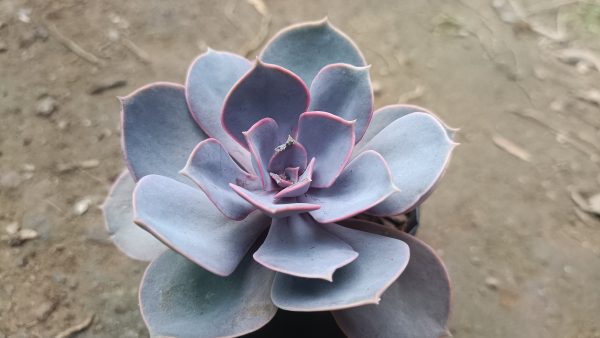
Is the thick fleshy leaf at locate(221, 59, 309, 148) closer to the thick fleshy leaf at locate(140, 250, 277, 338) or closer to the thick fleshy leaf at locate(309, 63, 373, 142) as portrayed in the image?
the thick fleshy leaf at locate(309, 63, 373, 142)

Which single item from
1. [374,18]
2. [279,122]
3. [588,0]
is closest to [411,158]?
[279,122]

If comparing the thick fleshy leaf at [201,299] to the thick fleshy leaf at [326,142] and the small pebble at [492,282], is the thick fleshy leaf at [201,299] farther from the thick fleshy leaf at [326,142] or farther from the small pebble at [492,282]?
the small pebble at [492,282]

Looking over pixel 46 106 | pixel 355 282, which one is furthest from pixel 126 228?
pixel 46 106

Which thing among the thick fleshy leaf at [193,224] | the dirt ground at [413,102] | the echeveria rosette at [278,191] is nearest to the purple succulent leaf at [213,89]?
the echeveria rosette at [278,191]

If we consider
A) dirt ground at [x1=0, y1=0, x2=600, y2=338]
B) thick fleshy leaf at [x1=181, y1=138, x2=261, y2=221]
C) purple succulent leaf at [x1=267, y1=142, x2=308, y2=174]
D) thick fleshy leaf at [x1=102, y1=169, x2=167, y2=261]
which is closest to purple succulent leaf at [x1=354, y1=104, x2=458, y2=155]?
purple succulent leaf at [x1=267, y1=142, x2=308, y2=174]

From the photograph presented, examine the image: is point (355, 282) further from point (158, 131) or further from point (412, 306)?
point (158, 131)

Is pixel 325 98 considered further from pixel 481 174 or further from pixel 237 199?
pixel 481 174
